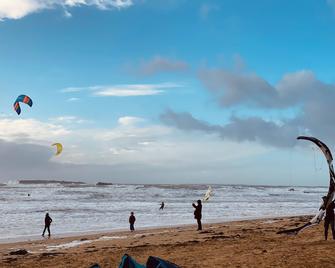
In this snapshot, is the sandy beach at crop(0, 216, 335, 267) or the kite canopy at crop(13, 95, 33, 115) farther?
the kite canopy at crop(13, 95, 33, 115)

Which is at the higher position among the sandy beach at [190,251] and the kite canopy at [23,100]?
the kite canopy at [23,100]

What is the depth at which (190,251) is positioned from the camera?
1420cm

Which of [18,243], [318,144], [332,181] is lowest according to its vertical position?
[18,243]

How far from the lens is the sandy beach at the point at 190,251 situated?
11.2 meters

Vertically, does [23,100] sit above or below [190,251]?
above

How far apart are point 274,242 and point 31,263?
7.88m

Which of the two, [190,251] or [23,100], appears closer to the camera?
[190,251]

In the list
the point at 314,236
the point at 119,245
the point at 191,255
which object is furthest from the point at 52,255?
the point at 314,236

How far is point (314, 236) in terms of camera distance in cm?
1532

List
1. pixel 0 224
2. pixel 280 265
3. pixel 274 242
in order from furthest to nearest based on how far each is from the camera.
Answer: pixel 0 224 → pixel 274 242 → pixel 280 265

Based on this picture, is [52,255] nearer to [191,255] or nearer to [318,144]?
[191,255]

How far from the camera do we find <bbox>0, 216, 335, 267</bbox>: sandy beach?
11.2 metres

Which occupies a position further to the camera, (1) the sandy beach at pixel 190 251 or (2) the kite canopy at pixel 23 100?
(2) the kite canopy at pixel 23 100

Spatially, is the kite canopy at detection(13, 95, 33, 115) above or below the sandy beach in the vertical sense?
Answer: above
